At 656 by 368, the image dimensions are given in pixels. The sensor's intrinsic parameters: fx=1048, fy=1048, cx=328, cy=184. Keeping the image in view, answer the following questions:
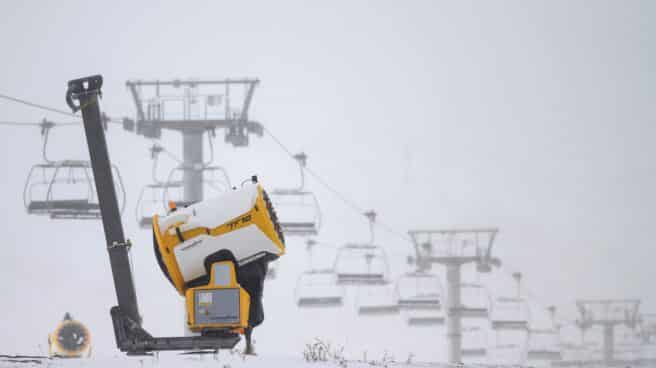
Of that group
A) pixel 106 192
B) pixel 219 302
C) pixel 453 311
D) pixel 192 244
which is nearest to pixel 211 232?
pixel 192 244

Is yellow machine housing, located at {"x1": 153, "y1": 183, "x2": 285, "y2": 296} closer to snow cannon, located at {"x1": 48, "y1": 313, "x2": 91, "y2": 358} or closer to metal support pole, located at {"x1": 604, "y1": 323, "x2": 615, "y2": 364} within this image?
snow cannon, located at {"x1": 48, "y1": 313, "x2": 91, "y2": 358}

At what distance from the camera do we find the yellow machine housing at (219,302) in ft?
38.3

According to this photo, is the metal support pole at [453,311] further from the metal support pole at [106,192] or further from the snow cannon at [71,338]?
the metal support pole at [106,192]

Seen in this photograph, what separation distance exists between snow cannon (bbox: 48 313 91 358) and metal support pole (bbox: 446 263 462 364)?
4945 centimetres

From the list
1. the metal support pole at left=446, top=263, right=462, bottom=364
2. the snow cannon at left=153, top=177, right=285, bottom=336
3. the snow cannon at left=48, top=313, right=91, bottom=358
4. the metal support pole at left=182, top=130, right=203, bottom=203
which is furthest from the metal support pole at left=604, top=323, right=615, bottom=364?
the snow cannon at left=153, top=177, right=285, bottom=336

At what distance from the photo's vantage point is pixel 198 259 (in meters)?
11.9

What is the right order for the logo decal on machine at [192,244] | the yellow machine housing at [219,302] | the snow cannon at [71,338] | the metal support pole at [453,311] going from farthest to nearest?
the metal support pole at [453,311], the snow cannon at [71,338], the logo decal on machine at [192,244], the yellow machine housing at [219,302]

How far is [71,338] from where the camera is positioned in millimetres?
20391

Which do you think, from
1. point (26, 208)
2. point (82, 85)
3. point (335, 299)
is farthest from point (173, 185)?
point (82, 85)

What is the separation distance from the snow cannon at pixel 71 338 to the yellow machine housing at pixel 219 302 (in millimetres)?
9064

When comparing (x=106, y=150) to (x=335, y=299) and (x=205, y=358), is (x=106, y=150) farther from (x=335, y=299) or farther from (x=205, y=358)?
(x=335, y=299)

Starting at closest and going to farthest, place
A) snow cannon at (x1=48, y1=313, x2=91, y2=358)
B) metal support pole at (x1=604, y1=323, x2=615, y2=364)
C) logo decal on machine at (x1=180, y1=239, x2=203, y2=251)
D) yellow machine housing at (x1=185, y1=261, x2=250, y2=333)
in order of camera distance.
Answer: yellow machine housing at (x1=185, y1=261, x2=250, y2=333)
logo decal on machine at (x1=180, y1=239, x2=203, y2=251)
snow cannon at (x1=48, y1=313, x2=91, y2=358)
metal support pole at (x1=604, y1=323, x2=615, y2=364)

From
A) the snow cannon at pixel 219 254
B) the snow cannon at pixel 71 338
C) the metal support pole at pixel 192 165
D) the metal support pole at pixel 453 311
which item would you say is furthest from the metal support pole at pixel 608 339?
the snow cannon at pixel 219 254

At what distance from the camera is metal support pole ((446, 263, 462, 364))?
68.9 m
